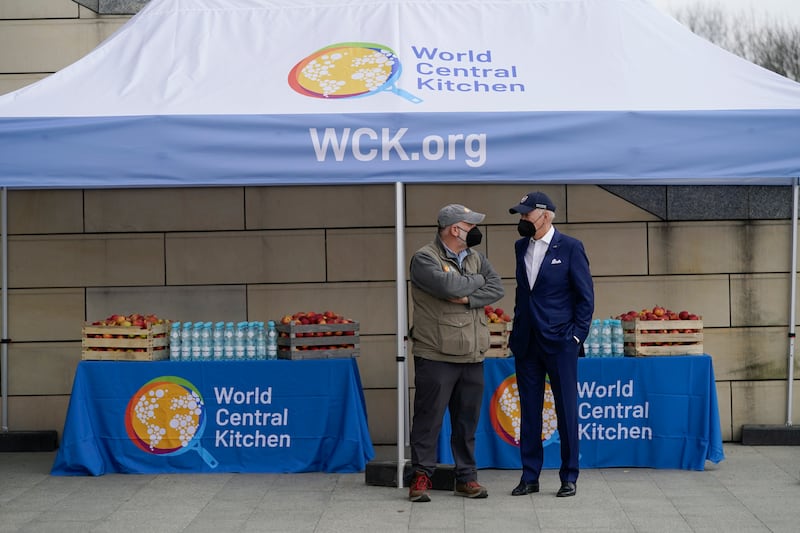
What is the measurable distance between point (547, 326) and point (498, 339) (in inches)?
32.3

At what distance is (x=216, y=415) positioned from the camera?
7871 millimetres

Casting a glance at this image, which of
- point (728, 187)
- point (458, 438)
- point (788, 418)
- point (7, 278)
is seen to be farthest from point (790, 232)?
point (7, 278)

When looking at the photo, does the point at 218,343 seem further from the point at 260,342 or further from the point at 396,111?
the point at 396,111

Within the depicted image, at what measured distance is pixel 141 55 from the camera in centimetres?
734

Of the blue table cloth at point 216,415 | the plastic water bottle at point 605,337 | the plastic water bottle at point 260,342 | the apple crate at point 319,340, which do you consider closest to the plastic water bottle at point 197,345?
the blue table cloth at point 216,415

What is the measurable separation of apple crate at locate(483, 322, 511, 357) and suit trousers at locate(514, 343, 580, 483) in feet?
1.56

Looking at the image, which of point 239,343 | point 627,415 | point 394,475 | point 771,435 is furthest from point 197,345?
point 771,435

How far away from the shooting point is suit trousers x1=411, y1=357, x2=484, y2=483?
6957mm

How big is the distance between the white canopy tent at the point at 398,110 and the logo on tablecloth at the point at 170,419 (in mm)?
1785

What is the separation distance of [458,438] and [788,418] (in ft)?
11.7

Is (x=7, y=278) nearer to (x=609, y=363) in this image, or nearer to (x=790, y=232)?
(x=609, y=363)

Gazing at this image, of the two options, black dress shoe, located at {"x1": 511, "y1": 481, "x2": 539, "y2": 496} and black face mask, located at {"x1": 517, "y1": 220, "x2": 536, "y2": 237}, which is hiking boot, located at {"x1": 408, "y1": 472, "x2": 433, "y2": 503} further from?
black face mask, located at {"x1": 517, "y1": 220, "x2": 536, "y2": 237}

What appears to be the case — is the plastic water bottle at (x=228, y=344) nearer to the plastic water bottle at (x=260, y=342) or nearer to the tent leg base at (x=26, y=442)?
the plastic water bottle at (x=260, y=342)

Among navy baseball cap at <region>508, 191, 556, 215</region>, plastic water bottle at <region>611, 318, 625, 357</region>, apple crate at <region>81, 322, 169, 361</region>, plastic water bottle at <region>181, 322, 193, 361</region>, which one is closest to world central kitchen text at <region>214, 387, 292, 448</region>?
plastic water bottle at <region>181, 322, 193, 361</region>
